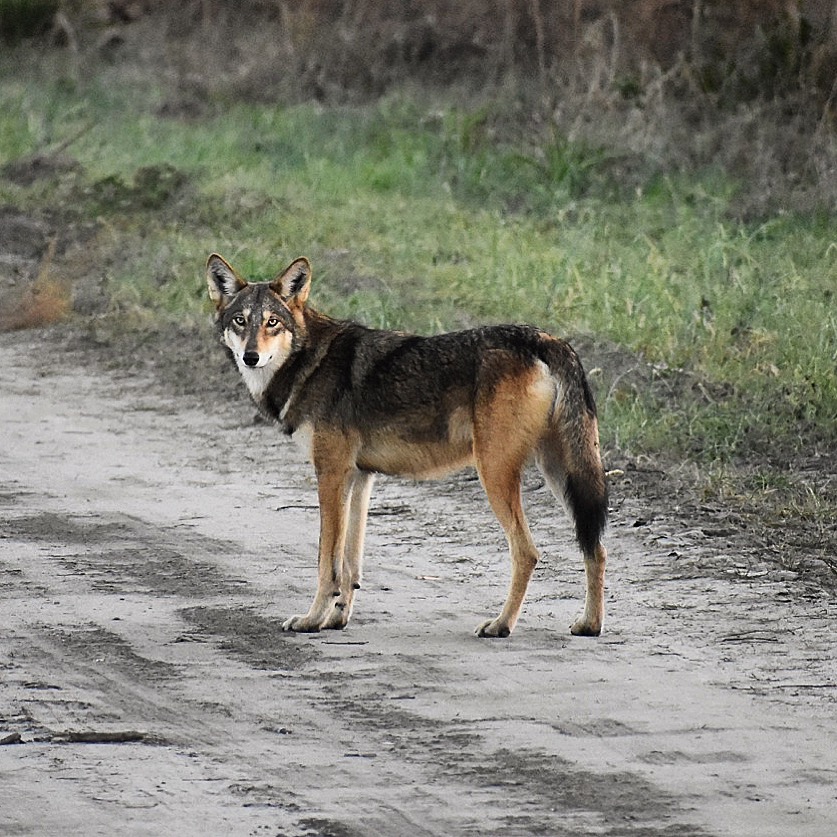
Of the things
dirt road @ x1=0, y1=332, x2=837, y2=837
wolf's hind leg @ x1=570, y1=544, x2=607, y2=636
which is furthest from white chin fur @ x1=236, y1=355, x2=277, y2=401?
wolf's hind leg @ x1=570, y1=544, x2=607, y2=636

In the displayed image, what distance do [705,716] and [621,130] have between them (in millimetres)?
12380

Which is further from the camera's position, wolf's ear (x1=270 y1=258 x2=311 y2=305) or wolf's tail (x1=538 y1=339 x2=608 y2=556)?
wolf's ear (x1=270 y1=258 x2=311 y2=305)

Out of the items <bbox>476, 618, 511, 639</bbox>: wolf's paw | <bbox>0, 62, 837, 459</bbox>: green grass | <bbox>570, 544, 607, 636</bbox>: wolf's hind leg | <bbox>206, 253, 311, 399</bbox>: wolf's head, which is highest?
<bbox>206, 253, 311, 399</bbox>: wolf's head

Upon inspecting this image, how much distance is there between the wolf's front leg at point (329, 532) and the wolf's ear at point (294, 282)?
64cm

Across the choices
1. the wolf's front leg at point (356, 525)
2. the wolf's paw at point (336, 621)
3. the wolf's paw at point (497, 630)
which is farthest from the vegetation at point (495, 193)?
the wolf's paw at point (336, 621)

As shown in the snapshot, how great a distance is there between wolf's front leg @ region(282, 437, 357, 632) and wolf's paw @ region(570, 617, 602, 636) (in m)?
0.84

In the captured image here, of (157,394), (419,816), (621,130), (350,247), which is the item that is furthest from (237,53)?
(419,816)

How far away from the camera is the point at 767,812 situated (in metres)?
4.27

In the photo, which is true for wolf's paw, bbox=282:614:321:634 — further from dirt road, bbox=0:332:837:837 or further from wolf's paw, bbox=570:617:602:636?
wolf's paw, bbox=570:617:602:636

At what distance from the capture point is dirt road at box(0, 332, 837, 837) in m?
4.36

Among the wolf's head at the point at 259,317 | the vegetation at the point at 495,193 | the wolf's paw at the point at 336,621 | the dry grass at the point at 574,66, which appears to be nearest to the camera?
the wolf's paw at the point at 336,621

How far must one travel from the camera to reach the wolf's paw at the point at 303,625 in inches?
234

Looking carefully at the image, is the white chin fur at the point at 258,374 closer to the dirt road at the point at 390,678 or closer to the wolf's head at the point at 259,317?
the wolf's head at the point at 259,317

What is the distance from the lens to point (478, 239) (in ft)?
45.2
